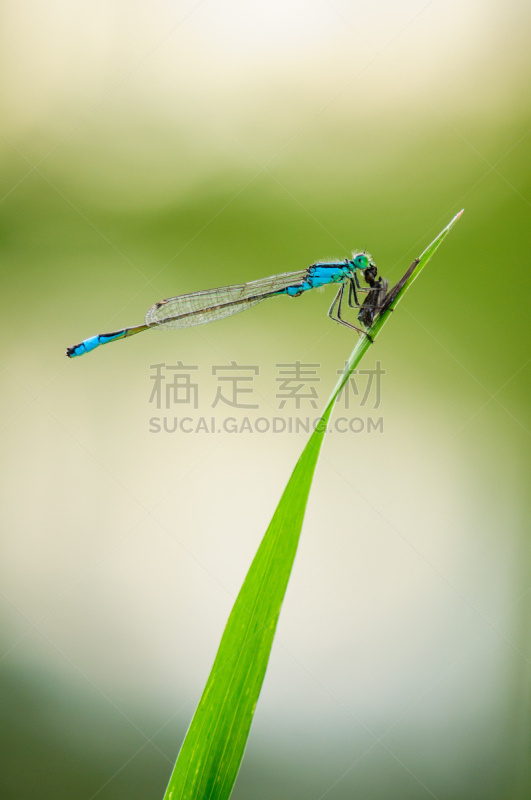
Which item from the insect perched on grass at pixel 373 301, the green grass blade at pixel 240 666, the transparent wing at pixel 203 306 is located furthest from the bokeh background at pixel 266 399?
the green grass blade at pixel 240 666

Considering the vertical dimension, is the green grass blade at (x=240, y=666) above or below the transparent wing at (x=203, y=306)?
below

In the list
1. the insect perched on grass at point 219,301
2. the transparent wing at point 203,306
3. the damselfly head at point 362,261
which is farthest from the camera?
the transparent wing at point 203,306

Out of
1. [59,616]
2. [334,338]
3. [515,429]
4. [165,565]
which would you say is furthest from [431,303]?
[59,616]

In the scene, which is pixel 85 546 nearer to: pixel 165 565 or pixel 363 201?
pixel 165 565

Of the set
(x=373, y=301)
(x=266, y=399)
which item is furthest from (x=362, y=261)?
(x=266, y=399)

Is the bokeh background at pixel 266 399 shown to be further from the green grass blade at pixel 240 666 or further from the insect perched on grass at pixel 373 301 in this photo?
the green grass blade at pixel 240 666

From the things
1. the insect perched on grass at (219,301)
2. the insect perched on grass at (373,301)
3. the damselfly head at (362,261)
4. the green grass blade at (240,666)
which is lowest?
the green grass blade at (240,666)

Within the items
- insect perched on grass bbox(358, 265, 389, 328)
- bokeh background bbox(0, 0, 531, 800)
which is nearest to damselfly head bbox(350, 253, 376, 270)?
insect perched on grass bbox(358, 265, 389, 328)
